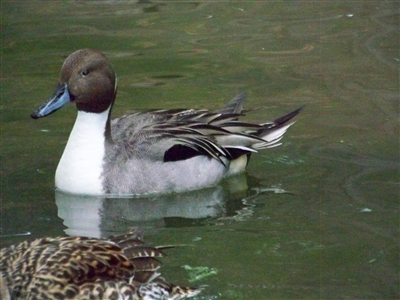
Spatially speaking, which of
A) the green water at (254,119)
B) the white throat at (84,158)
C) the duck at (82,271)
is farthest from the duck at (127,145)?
the duck at (82,271)

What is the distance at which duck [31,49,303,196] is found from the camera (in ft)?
→ 28.7

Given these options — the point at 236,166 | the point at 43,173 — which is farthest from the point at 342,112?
the point at 43,173

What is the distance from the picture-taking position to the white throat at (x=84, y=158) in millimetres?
8719

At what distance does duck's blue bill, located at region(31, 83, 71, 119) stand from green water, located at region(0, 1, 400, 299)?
2.34 feet

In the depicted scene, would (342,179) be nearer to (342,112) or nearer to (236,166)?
(236,166)

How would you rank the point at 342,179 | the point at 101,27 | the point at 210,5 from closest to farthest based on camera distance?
1. the point at 342,179
2. the point at 101,27
3. the point at 210,5

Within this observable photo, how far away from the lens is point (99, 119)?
893 cm

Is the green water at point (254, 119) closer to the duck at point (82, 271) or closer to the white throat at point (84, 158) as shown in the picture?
the white throat at point (84, 158)

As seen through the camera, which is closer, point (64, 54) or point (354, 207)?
point (354, 207)

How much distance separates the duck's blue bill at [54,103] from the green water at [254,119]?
2.34 feet

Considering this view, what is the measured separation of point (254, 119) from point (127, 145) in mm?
2027

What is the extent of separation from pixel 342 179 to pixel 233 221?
4.06 ft

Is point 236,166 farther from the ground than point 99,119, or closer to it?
closer to it

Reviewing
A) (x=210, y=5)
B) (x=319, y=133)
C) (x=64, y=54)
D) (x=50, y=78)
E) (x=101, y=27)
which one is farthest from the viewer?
(x=210, y=5)
